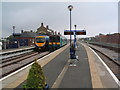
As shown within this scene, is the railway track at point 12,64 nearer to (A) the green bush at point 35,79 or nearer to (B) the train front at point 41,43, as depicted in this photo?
(A) the green bush at point 35,79

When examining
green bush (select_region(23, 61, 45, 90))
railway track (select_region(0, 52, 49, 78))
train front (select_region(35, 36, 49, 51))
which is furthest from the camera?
train front (select_region(35, 36, 49, 51))

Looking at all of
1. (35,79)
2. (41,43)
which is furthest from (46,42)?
(35,79)

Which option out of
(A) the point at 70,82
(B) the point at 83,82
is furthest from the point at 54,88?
(B) the point at 83,82

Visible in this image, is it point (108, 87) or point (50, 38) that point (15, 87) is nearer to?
point (108, 87)

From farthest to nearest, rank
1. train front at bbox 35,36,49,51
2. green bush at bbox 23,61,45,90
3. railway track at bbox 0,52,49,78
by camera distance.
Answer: train front at bbox 35,36,49,51, railway track at bbox 0,52,49,78, green bush at bbox 23,61,45,90

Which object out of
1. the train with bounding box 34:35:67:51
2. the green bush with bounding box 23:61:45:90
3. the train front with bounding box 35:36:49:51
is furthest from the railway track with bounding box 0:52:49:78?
the train with bounding box 34:35:67:51

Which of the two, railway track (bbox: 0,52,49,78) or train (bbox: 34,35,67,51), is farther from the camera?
train (bbox: 34,35,67,51)

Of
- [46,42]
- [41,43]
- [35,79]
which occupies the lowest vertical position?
[35,79]

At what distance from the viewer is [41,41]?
29.7 meters

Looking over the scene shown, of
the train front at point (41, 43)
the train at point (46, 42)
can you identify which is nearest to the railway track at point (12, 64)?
the train front at point (41, 43)

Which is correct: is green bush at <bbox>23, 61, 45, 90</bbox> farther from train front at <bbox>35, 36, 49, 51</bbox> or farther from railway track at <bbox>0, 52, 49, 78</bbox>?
train front at <bbox>35, 36, 49, 51</bbox>

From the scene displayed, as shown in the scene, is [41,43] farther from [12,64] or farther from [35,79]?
[35,79]

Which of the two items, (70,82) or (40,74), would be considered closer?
(40,74)

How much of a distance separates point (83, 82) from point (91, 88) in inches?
38.7
